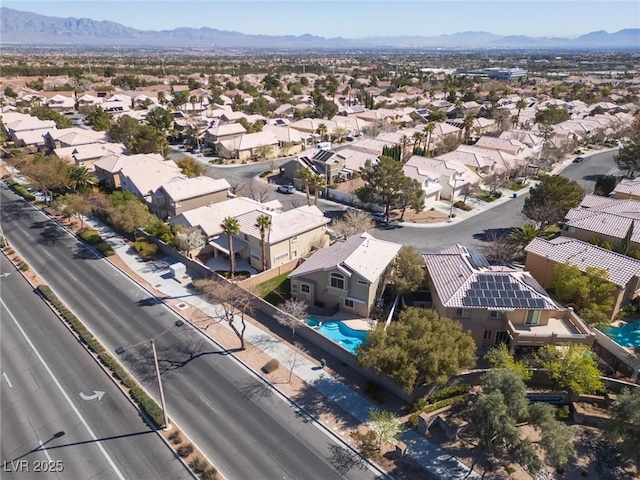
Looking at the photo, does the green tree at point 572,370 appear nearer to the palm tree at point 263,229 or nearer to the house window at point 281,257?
the palm tree at point 263,229

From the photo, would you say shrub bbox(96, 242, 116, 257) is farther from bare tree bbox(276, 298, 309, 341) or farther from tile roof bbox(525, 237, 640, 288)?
tile roof bbox(525, 237, 640, 288)

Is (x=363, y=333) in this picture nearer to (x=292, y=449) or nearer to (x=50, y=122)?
(x=292, y=449)

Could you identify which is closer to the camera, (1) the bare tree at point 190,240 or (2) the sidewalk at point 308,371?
(2) the sidewalk at point 308,371

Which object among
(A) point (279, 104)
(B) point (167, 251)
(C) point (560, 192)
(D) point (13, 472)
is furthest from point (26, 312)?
(A) point (279, 104)

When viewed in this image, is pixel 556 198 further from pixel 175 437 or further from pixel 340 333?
pixel 175 437

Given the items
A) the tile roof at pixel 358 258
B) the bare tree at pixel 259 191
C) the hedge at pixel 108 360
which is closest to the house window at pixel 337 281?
the tile roof at pixel 358 258

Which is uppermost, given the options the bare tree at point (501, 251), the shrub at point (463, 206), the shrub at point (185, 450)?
the bare tree at point (501, 251)
